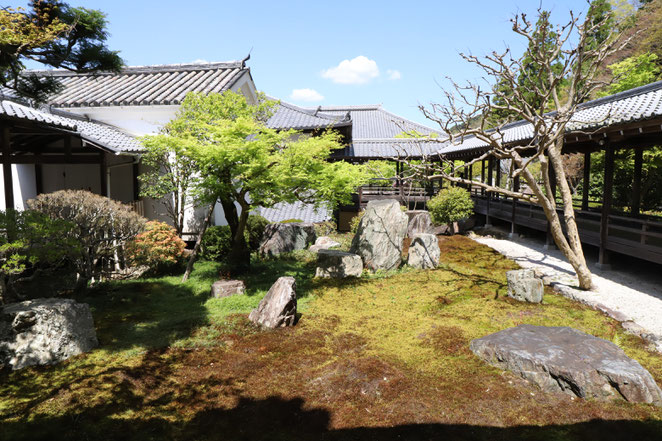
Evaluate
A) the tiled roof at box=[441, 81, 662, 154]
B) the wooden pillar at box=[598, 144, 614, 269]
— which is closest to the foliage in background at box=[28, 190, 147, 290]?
the tiled roof at box=[441, 81, 662, 154]

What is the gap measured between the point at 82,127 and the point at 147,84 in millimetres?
4691

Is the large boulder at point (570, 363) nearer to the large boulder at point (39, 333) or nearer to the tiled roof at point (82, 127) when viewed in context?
the large boulder at point (39, 333)

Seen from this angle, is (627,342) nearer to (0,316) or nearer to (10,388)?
(10,388)

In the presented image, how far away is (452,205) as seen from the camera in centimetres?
1656

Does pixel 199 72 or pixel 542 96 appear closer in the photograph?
pixel 542 96

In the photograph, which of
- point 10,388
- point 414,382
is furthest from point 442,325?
point 10,388

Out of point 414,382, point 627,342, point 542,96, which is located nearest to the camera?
point 414,382

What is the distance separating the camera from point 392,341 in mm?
6566

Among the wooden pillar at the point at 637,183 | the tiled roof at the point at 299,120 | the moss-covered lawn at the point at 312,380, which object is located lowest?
the moss-covered lawn at the point at 312,380

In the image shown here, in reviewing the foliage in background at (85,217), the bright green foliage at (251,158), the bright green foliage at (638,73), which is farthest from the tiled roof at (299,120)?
the bright green foliage at (638,73)

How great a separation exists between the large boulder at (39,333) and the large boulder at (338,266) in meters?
5.85

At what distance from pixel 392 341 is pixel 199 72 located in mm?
14947

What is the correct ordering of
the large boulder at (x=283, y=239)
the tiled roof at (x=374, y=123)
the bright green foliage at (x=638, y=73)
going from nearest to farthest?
the large boulder at (x=283, y=239)
the bright green foliage at (x=638, y=73)
the tiled roof at (x=374, y=123)

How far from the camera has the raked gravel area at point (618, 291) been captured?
6.91 m
